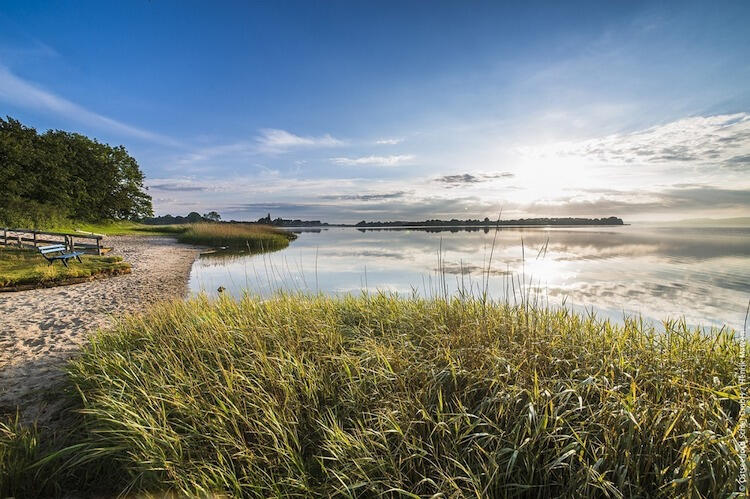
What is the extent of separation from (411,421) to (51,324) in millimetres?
8117

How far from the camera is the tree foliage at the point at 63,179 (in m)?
25.2

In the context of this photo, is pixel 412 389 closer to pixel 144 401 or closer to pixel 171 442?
pixel 171 442

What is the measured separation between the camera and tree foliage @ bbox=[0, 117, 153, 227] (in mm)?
25167

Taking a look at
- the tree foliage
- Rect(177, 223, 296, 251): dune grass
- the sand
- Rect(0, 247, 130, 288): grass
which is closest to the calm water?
the sand

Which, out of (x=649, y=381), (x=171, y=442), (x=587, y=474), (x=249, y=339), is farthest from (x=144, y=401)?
(x=649, y=381)

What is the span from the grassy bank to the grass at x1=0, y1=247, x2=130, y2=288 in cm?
920

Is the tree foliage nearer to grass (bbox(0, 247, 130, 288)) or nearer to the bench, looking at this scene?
grass (bbox(0, 247, 130, 288))

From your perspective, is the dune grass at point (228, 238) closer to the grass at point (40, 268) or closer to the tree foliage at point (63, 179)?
the tree foliage at point (63, 179)

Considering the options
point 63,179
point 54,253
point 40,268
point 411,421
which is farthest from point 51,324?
point 63,179

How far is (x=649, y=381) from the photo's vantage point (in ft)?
9.18

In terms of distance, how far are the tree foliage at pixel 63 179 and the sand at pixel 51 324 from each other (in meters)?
22.5

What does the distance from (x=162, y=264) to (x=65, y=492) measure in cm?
1619

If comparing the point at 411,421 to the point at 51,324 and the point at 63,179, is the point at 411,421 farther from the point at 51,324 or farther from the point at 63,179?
the point at 63,179

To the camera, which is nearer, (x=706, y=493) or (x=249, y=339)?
(x=706, y=493)
